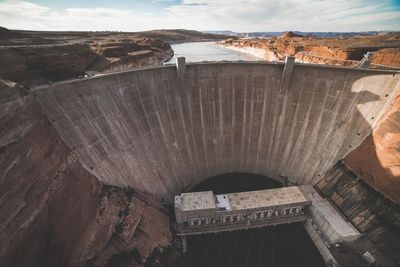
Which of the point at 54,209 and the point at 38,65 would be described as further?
the point at 38,65

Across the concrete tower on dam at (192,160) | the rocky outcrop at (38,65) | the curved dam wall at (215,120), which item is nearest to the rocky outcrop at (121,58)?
the rocky outcrop at (38,65)

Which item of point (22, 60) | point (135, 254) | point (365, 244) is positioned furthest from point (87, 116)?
point (365, 244)

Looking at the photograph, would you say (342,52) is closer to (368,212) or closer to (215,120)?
(215,120)

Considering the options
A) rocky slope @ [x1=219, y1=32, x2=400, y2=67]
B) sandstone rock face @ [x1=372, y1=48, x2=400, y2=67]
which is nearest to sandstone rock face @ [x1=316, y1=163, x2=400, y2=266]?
sandstone rock face @ [x1=372, y1=48, x2=400, y2=67]

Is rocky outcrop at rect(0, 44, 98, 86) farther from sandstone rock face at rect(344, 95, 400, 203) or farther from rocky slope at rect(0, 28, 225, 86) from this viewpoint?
sandstone rock face at rect(344, 95, 400, 203)

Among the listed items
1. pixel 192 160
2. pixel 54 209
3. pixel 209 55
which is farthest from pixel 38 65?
pixel 209 55

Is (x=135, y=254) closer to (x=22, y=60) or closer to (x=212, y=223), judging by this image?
(x=212, y=223)

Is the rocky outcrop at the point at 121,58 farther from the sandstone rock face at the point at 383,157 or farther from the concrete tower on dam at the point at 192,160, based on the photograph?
the sandstone rock face at the point at 383,157
